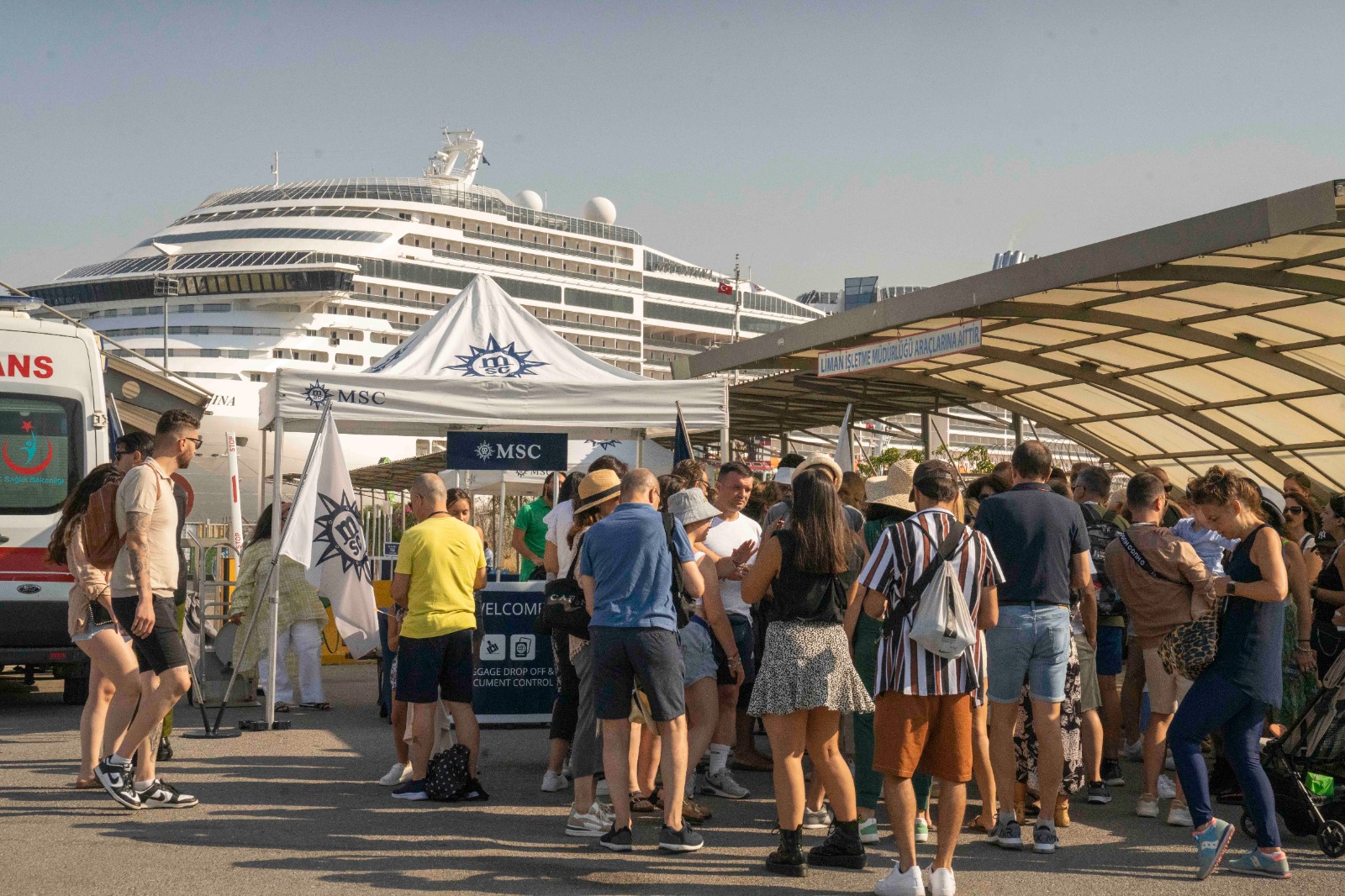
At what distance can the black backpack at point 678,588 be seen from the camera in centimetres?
546

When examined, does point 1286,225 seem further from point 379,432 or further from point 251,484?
point 251,484

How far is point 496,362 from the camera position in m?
9.77

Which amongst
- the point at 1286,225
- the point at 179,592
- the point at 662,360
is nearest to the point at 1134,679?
the point at 1286,225

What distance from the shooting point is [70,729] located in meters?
8.59

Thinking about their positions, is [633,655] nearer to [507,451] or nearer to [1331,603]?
[1331,603]

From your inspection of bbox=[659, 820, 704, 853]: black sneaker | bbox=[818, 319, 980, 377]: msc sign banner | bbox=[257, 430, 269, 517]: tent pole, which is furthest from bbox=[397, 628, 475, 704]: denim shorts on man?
bbox=[818, 319, 980, 377]: msc sign banner

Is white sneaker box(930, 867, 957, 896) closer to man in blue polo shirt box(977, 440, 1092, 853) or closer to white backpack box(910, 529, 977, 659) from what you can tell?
white backpack box(910, 529, 977, 659)

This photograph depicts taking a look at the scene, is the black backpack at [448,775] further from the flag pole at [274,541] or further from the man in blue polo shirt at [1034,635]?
the man in blue polo shirt at [1034,635]

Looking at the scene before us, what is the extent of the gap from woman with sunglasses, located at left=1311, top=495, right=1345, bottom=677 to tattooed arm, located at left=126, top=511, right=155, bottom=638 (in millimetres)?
5538

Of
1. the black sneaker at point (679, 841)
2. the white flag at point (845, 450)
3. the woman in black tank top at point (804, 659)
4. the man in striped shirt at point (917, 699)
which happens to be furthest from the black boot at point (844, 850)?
the white flag at point (845, 450)

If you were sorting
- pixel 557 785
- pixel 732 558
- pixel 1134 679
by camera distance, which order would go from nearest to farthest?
pixel 732 558
pixel 557 785
pixel 1134 679

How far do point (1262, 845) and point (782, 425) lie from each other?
51.9ft

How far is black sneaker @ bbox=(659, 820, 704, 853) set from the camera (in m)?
5.27

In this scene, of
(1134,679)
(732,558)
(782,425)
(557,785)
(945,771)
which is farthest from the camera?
(782,425)
